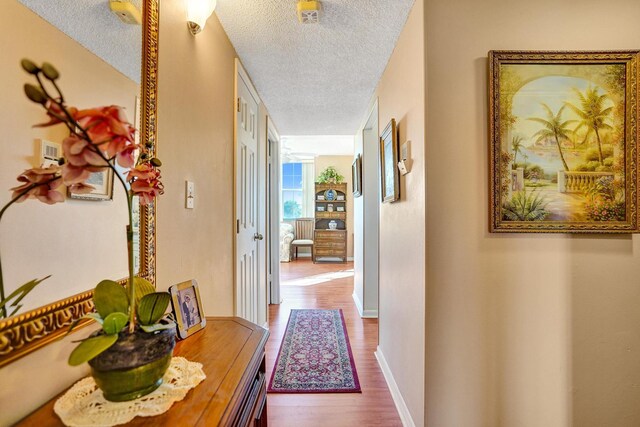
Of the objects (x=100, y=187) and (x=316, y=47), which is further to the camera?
(x=316, y=47)

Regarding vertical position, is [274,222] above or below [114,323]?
above

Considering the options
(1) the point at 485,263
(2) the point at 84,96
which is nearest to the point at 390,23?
(1) the point at 485,263

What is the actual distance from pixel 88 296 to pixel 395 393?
1853mm

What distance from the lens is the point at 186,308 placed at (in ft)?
3.67

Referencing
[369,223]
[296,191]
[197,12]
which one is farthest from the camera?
[296,191]

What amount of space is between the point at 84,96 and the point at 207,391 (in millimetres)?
761

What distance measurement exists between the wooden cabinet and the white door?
403cm

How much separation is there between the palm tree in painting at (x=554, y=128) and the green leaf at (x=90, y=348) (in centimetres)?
171

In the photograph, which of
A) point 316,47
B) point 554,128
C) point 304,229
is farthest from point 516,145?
point 304,229

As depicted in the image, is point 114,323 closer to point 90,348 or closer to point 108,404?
point 90,348

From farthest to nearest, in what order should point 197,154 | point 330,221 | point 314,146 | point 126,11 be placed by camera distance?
point 330,221 → point 314,146 → point 197,154 → point 126,11

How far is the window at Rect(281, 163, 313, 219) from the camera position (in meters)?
7.83

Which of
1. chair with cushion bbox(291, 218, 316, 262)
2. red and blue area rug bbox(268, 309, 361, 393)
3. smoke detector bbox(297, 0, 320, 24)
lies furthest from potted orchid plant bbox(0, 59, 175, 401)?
chair with cushion bbox(291, 218, 316, 262)

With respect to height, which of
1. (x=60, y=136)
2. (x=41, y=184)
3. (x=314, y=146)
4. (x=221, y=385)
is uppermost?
(x=314, y=146)
